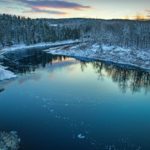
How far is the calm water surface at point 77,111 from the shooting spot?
27344mm

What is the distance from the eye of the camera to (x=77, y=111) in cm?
3572

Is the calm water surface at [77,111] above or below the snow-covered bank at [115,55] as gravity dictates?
below

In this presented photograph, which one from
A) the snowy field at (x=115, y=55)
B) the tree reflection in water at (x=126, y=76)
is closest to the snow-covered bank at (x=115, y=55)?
the snowy field at (x=115, y=55)

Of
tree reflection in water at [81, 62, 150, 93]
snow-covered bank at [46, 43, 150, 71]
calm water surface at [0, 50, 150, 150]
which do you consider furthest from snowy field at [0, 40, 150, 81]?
calm water surface at [0, 50, 150, 150]

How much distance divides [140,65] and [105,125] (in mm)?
45427

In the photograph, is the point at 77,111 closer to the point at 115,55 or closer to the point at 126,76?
the point at 126,76

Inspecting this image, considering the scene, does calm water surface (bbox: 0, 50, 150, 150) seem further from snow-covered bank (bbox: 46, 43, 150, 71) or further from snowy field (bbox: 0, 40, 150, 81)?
snowy field (bbox: 0, 40, 150, 81)

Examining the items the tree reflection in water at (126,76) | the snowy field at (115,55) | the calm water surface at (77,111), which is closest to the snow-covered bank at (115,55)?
the snowy field at (115,55)

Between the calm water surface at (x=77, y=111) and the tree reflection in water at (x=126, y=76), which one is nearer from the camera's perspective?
the calm water surface at (x=77, y=111)

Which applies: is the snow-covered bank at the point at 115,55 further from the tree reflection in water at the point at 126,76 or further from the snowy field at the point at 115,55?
A: the tree reflection in water at the point at 126,76

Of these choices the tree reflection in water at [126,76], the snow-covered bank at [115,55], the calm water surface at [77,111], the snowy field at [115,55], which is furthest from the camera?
the snowy field at [115,55]

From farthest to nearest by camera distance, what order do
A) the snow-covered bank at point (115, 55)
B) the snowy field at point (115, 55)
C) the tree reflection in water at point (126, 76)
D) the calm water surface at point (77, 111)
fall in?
the snowy field at point (115, 55), the snow-covered bank at point (115, 55), the tree reflection in water at point (126, 76), the calm water surface at point (77, 111)

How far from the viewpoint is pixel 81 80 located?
55.4 m

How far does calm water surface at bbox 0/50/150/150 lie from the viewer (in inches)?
1077
